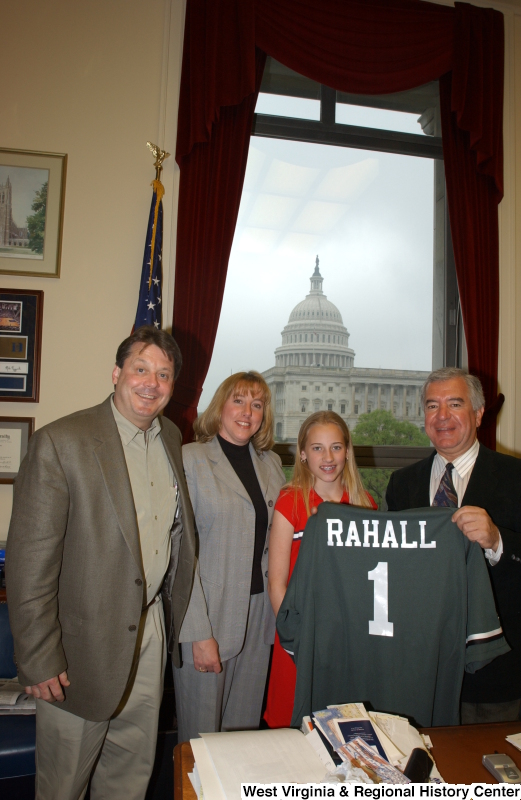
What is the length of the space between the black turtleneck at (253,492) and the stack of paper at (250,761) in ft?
2.70

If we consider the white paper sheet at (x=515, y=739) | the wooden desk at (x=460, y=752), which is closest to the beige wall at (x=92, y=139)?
A: the wooden desk at (x=460, y=752)

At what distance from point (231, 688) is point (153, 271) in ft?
6.55

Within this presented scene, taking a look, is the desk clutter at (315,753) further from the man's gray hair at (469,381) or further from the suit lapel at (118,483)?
the man's gray hair at (469,381)

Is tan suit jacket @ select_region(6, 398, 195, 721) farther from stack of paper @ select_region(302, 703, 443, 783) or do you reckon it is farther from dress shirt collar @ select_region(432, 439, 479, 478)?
dress shirt collar @ select_region(432, 439, 479, 478)

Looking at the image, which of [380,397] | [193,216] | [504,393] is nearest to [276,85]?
[193,216]

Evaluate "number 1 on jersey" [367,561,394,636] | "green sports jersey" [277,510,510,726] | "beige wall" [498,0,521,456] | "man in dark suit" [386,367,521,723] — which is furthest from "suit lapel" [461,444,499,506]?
"beige wall" [498,0,521,456]

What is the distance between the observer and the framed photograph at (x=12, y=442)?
2727 millimetres

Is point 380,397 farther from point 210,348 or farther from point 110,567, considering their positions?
point 110,567

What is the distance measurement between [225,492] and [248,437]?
0.77 ft

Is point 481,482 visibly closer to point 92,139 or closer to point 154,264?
point 154,264

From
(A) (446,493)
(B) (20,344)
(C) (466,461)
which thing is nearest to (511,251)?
(C) (466,461)

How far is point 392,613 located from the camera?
145 centimetres

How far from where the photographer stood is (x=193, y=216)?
2.92 m

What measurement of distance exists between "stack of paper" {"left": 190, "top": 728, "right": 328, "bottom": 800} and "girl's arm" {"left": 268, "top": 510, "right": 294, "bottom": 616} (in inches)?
26.6
